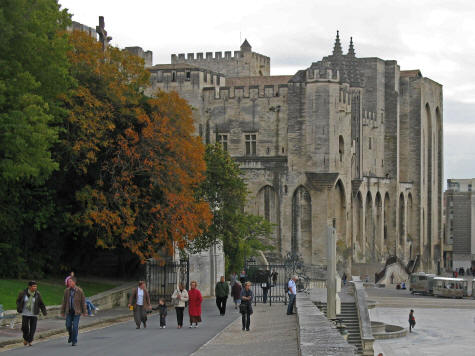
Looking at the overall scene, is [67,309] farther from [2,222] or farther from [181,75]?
[181,75]

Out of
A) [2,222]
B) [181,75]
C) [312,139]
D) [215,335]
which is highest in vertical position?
[181,75]

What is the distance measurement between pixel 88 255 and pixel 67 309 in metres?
16.4

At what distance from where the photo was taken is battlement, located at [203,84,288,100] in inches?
2785

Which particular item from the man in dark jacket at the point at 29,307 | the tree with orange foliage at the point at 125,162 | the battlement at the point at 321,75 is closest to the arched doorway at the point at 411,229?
the battlement at the point at 321,75

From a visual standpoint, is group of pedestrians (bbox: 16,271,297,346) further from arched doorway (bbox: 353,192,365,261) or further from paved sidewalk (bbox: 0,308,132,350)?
arched doorway (bbox: 353,192,365,261)

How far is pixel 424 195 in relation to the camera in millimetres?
97062

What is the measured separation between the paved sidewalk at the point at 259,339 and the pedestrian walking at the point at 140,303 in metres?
1.98

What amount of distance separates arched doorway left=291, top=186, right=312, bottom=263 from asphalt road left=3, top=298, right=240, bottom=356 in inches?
1634

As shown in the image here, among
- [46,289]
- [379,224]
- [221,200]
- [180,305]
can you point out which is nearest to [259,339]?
[180,305]

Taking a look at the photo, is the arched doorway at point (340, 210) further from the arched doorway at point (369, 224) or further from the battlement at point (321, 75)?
the arched doorway at point (369, 224)

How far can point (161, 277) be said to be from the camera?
112 feet

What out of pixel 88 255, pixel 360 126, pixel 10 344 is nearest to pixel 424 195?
pixel 360 126

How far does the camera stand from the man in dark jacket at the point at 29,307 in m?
19.6

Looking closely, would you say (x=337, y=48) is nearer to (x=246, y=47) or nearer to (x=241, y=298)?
(x=246, y=47)
